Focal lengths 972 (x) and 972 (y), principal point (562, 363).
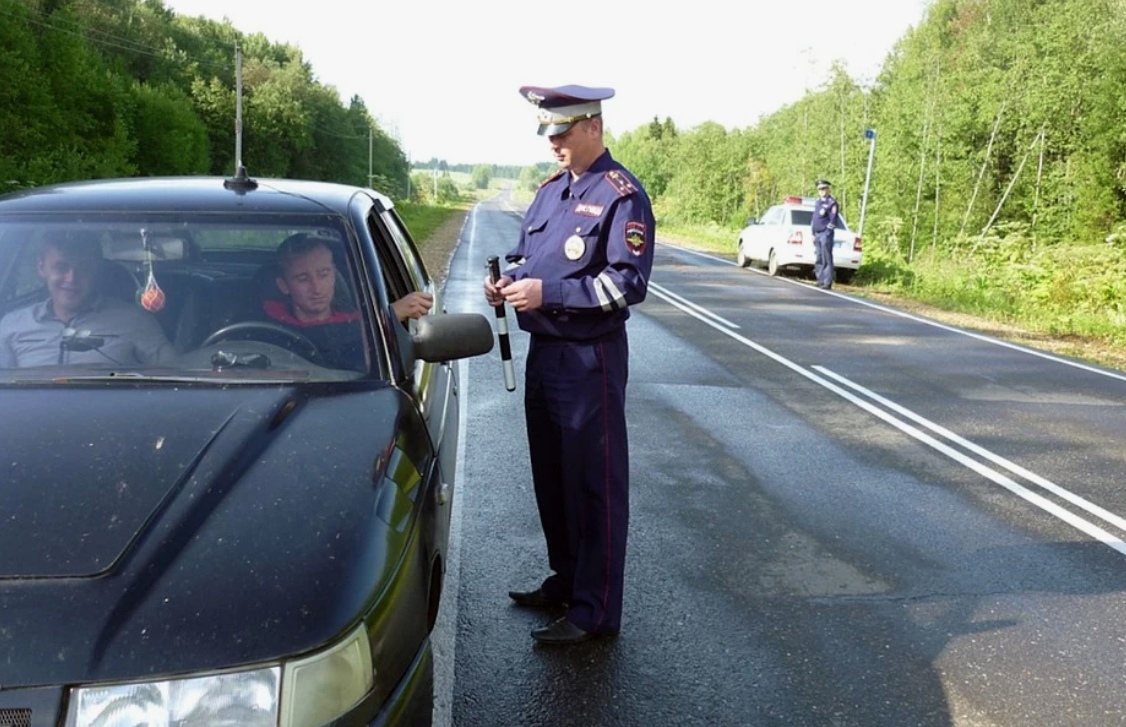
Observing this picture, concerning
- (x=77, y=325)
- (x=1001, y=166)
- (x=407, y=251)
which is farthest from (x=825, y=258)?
(x=77, y=325)

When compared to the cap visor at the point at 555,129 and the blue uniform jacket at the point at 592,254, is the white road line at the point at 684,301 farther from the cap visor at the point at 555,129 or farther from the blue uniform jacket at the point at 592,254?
the cap visor at the point at 555,129

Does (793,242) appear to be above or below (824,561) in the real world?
above

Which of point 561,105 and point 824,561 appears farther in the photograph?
point 824,561

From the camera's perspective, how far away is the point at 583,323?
3.66 metres

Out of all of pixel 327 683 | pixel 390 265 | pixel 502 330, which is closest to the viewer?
pixel 327 683

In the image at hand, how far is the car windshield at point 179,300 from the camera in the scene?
3057 millimetres

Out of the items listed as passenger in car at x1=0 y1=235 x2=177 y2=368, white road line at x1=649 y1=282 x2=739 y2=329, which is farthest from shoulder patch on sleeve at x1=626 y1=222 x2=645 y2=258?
white road line at x1=649 y1=282 x2=739 y2=329

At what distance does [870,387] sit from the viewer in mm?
9258

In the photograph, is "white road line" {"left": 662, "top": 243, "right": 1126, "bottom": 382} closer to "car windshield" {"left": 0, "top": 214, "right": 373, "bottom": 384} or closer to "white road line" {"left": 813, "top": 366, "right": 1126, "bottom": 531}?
"white road line" {"left": 813, "top": 366, "right": 1126, "bottom": 531}

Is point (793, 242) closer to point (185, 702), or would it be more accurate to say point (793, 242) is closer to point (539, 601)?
point (539, 601)

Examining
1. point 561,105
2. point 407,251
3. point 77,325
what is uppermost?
point 561,105

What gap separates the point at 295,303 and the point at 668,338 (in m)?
9.24

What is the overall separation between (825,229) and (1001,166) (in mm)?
13447

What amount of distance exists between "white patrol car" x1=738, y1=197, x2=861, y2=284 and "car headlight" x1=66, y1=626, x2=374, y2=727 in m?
19.9
